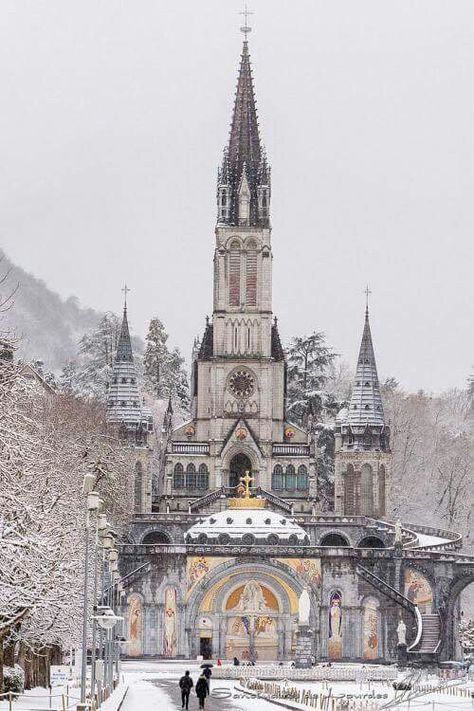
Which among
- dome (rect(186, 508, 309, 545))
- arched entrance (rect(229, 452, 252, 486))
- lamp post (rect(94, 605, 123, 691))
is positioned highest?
arched entrance (rect(229, 452, 252, 486))

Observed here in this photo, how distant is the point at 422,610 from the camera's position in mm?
114750

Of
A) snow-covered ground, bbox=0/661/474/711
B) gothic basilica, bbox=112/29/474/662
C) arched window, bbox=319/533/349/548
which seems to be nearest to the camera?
snow-covered ground, bbox=0/661/474/711

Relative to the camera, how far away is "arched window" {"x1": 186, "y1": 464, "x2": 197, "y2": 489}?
467 feet

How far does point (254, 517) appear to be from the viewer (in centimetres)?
11406

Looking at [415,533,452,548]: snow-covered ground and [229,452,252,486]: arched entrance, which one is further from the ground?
[229,452,252,486]: arched entrance

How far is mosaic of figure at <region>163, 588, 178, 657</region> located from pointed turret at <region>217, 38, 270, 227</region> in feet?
146

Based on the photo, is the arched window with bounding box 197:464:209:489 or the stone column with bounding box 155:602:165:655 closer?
the stone column with bounding box 155:602:165:655

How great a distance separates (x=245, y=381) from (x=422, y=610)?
1362 inches

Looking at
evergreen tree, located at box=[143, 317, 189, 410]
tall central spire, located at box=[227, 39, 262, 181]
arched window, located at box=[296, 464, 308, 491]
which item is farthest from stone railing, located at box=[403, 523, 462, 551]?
evergreen tree, located at box=[143, 317, 189, 410]

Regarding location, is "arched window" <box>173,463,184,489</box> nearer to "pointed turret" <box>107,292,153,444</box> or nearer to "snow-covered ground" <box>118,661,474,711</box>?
"pointed turret" <box>107,292,153,444</box>

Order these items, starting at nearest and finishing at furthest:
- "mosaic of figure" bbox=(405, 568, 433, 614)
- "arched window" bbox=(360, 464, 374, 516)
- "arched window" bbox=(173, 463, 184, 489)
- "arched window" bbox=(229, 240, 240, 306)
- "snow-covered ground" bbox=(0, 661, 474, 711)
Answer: "snow-covered ground" bbox=(0, 661, 474, 711) < "mosaic of figure" bbox=(405, 568, 433, 614) < "arched window" bbox=(360, 464, 374, 516) < "arched window" bbox=(173, 463, 184, 489) < "arched window" bbox=(229, 240, 240, 306)

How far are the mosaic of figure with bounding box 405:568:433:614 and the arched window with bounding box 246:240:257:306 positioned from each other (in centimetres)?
3599

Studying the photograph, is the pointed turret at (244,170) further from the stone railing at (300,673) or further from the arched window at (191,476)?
the stone railing at (300,673)

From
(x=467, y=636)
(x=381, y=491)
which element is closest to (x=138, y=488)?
(x=381, y=491)
